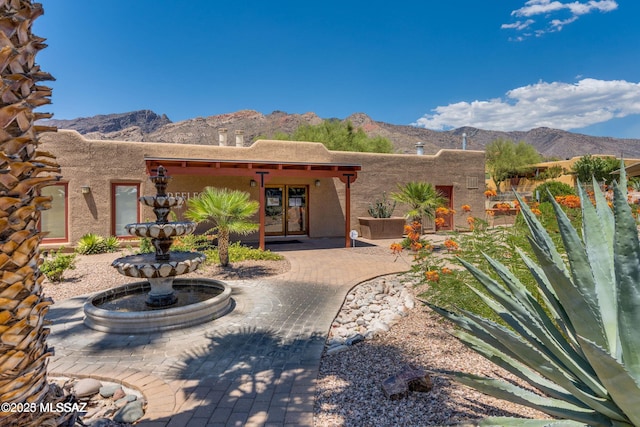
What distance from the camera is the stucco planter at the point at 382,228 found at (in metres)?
14.4

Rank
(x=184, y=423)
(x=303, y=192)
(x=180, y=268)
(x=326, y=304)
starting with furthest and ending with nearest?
1. (x=303, y=192)
2. (x=326, y=304)
3. (x=180, y=268)
4. (x=184, y=423)

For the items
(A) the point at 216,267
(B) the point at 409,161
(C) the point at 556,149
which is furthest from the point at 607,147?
(A) the point at 216,267

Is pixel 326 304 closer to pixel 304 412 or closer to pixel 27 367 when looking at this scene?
pixel 304 412

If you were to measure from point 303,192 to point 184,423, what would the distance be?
498 inches

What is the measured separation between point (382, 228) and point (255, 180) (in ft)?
17.4

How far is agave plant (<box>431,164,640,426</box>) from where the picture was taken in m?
1.42

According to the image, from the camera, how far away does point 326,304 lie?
622cm

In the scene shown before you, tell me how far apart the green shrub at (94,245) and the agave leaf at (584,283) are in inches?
481

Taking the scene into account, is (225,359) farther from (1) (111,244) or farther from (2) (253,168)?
(1) (111,244)

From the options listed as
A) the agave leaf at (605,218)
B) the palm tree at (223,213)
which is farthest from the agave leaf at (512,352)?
the palm tree at (223,213)

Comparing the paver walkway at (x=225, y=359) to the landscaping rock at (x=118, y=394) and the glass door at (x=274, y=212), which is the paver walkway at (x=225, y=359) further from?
the glass door at (x=274, y=212)

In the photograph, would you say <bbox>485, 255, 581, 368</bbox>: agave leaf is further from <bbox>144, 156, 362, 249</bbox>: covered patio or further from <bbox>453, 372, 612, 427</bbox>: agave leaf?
<bbox>144, 156, 362, 249</bbox>: covered patio

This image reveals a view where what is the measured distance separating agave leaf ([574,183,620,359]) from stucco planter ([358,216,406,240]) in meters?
12.5

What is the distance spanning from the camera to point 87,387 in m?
3.52
